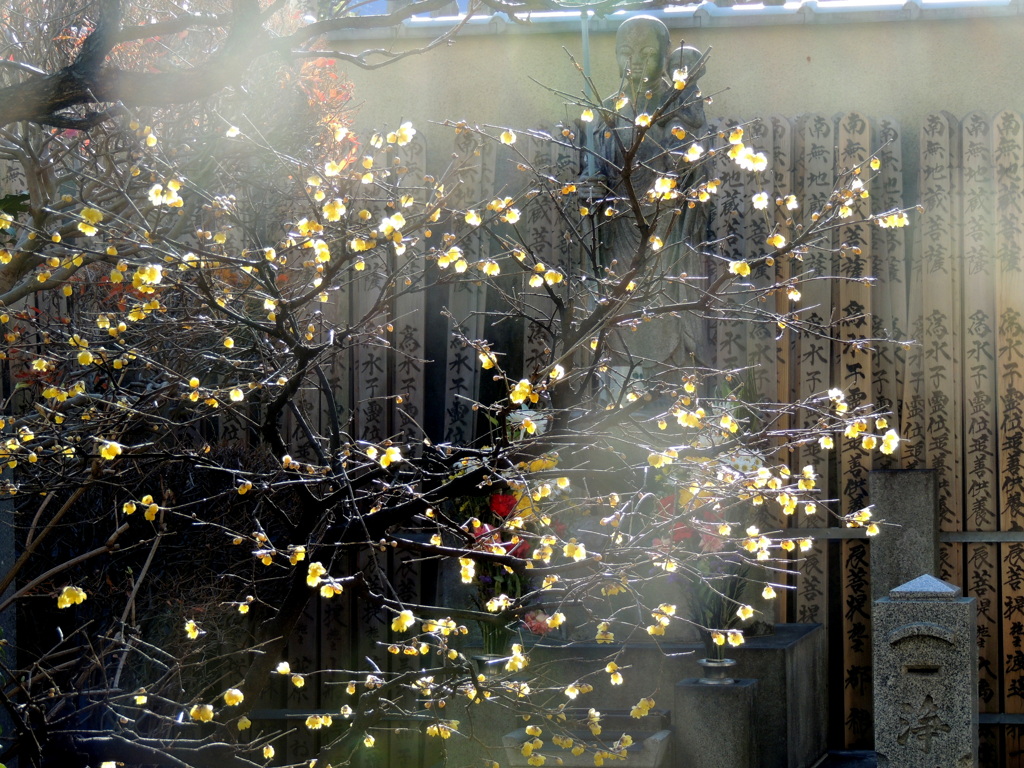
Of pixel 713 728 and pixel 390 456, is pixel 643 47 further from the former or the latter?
pixel 390 456

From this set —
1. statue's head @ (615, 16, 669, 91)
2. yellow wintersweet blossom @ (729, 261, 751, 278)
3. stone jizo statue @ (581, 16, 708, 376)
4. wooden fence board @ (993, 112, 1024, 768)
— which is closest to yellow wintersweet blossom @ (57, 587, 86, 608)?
yellow wintersweet blossom @ (729, 261, 751, 278)

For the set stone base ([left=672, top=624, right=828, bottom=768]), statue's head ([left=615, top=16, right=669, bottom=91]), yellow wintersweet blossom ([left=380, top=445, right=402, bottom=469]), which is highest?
statue's head ([left=615, top=16, right=669, bottom=91])

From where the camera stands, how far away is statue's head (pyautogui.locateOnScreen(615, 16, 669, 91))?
7.28 meters

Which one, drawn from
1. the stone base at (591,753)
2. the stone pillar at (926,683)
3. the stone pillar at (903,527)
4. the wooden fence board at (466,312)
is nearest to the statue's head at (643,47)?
the wooden fence board at (466,312)

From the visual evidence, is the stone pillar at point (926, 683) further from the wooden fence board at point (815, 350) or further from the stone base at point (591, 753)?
the wooden fence board at point (815, 350)

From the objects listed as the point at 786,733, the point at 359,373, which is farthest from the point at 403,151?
the point at 786,733

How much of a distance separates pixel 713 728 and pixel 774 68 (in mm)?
5060

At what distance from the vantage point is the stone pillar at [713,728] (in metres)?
6.28

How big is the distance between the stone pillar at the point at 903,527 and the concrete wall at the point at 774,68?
2591mm

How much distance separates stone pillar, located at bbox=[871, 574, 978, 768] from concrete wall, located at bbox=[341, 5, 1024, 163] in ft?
12.7

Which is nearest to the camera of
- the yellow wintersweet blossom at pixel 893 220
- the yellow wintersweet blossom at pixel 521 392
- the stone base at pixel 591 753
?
the yellow wintersweet blossom at pixel 521 392

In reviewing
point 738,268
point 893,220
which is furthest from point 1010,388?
point 738,268

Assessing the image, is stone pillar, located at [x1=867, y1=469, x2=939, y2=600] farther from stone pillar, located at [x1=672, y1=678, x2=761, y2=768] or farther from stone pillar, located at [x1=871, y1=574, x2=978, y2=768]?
stone pillar, located at [x1=672, y1=678, x2=761, y2=768]

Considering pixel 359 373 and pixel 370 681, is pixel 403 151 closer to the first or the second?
pixel 359 373
